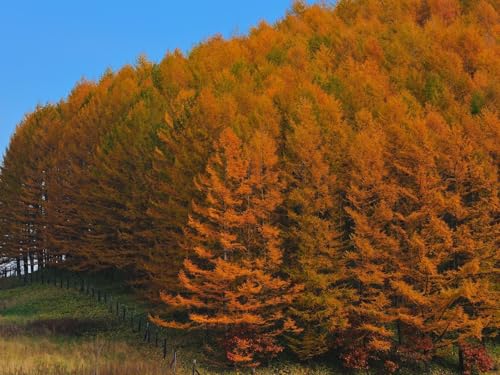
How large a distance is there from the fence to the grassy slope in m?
0.30

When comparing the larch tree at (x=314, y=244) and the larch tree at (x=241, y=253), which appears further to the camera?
the larch tree at (x=314, y=244)

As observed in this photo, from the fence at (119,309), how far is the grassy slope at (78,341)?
30 cm

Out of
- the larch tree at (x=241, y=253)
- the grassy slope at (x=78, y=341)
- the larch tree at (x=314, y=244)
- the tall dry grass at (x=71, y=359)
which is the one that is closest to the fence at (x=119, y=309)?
the grassy slope at (x=78, y=341)

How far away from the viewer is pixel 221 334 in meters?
28.7

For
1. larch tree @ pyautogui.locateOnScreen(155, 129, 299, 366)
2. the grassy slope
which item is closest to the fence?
the grassy slope

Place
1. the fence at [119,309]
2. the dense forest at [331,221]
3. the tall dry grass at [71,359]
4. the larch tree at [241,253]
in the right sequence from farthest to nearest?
the fence at [119,309], the dense forest at [331,221], the larch tree at [241,253], the tall dry grass at [71,359]

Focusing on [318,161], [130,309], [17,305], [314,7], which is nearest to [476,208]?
[318,161]

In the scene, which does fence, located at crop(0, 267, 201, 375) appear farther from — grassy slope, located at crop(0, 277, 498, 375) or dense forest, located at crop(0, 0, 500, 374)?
dense forest, located at crop(0, 0, 500, 374)

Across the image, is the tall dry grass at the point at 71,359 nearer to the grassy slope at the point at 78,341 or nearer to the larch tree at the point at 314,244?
the grassy slope at the point at 78,341

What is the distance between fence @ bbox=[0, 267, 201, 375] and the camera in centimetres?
2602

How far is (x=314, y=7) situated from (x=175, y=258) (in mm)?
64257

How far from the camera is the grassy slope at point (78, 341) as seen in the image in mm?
19891

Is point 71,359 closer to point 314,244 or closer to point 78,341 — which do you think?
point 78,341

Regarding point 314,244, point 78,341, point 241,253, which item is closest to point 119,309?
point 78,341
